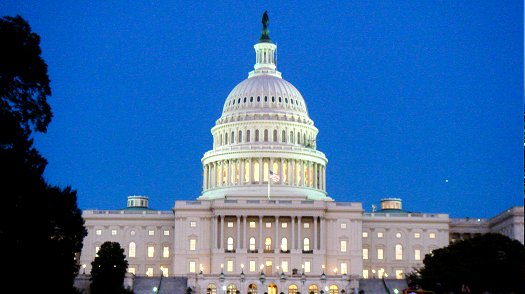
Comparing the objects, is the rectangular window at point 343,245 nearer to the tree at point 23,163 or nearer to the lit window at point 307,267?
the lit window at point 307,267

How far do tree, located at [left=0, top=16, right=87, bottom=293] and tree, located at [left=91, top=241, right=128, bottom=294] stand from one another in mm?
57671

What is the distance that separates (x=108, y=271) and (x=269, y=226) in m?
39.1

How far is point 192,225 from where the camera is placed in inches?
6924

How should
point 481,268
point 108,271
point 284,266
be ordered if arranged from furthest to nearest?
point 284,266
point 108,271
point 481,268

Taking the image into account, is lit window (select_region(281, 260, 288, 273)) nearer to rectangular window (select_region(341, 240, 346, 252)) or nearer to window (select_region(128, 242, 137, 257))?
rectangular window (select_region(341, 240, 346, 252))

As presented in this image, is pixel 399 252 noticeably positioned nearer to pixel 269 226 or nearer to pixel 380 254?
pixel 380 254

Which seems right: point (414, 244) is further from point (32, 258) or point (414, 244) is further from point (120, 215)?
point (32, 258)

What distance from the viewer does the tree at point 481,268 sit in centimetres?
12044

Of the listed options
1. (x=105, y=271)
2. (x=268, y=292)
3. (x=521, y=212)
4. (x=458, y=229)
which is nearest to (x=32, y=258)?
(x=105, y=271)

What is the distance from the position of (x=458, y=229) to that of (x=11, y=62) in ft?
425

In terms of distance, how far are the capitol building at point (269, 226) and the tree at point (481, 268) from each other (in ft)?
82.6

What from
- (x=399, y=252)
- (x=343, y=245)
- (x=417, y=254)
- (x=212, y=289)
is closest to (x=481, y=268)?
(x=212, y=289)

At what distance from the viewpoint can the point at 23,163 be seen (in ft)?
236

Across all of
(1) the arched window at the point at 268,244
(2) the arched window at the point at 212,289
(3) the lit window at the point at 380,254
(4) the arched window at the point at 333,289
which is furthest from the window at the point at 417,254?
(2) the arched window at the point at 212,289
